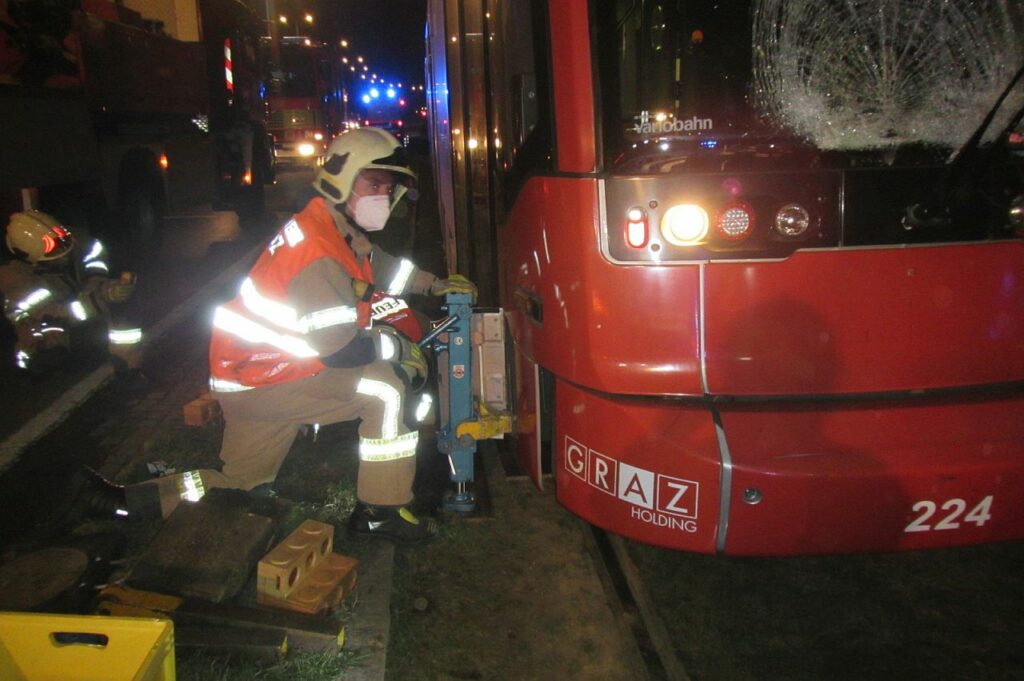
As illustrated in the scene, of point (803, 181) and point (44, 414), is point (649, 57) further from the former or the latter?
→ point (44, 414)

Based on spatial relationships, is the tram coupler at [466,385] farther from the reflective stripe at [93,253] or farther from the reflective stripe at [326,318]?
the reflective stripe at [93,253]

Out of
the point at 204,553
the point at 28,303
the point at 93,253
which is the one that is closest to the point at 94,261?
the point at 93,253

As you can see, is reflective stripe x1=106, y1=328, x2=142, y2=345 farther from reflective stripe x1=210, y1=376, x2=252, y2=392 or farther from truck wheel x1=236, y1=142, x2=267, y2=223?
truck wheel x1=236, y1=142, x2=267, y2=223

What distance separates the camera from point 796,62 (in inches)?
104

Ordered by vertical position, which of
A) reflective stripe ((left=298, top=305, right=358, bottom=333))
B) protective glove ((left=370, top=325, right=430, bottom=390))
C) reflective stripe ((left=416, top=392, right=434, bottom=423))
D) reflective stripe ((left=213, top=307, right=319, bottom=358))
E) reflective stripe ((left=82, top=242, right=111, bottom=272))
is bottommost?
reflective stripe ((left=416, top=392, right=434, bottom=423))

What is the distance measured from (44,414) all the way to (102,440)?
26.5 inches

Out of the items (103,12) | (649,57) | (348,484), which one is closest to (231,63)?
(103,12)

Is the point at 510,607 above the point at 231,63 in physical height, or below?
below

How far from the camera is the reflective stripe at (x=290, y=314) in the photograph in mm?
2889

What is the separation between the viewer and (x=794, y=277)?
240cm

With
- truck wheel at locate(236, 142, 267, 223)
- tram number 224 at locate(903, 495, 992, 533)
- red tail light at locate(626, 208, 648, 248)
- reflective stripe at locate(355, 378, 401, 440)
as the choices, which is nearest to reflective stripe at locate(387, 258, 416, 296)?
reflective stripe at locate(355, 378, 401, 440)

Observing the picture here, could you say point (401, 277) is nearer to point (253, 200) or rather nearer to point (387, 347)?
point (387, 347)

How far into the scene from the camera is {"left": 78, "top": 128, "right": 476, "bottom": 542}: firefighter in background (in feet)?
9.66

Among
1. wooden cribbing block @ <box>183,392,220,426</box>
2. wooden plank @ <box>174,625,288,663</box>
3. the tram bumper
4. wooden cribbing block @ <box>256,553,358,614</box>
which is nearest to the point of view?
the tram bumper
